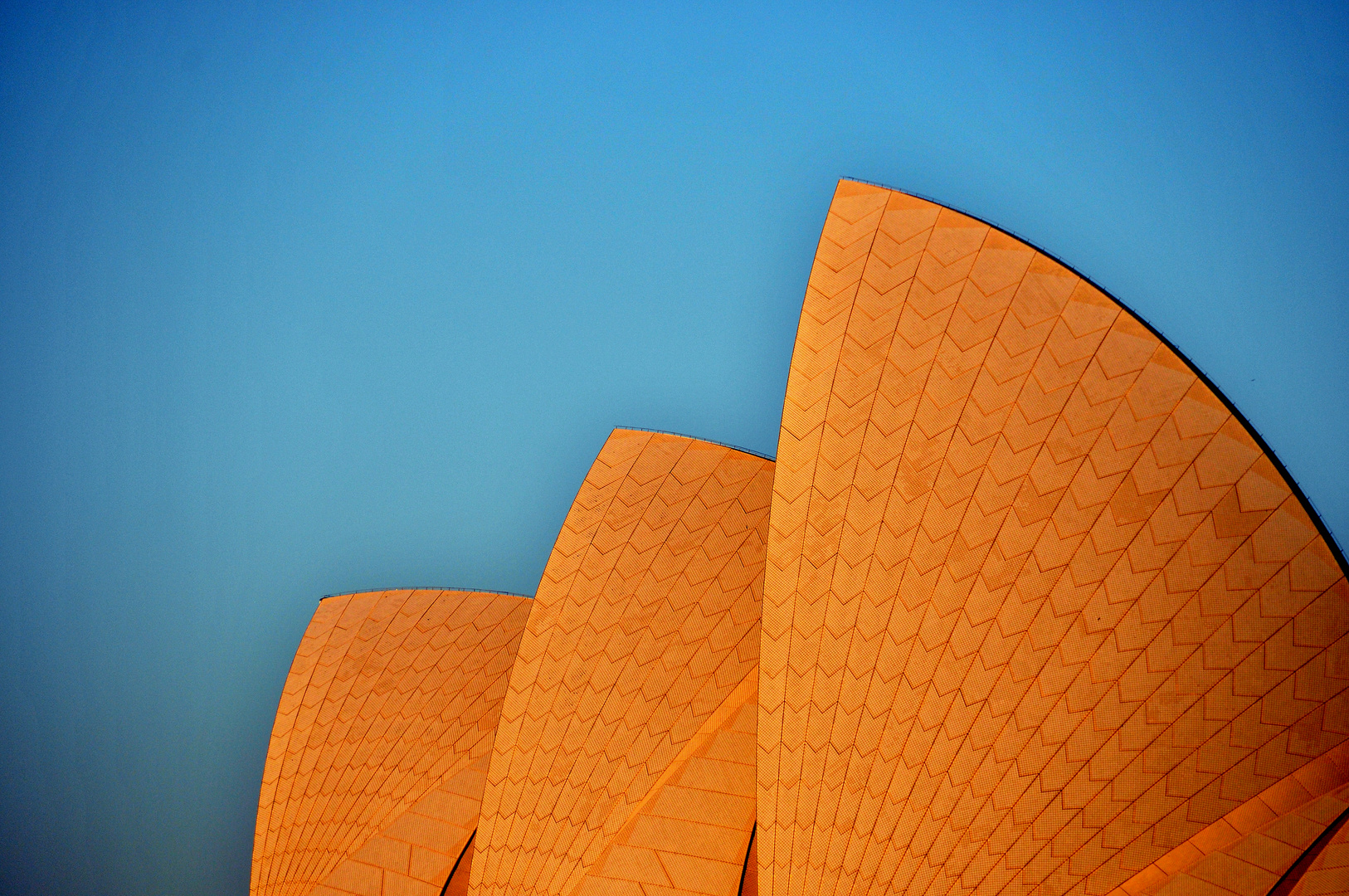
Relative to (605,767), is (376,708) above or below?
below

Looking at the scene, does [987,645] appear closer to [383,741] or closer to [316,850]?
[383,741]

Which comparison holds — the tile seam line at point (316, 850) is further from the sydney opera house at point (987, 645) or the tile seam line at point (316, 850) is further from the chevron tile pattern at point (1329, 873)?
the chevron tile pattern at point (1329, 873)

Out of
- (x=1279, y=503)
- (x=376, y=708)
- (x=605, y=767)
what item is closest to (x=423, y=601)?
(x=376, y=708)

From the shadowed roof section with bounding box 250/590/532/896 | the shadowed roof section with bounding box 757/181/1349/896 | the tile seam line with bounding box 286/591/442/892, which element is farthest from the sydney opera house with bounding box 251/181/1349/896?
the tile seam line with bounding box 286/591/442/892

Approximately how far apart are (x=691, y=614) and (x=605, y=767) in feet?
9.15

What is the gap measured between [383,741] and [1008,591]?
12638mm

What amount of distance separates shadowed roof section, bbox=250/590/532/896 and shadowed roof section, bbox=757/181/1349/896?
800 cm

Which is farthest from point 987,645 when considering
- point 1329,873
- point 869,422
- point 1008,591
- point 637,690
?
point 637,690

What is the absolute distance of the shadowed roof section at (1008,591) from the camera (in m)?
8.52

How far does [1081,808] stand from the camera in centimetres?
904

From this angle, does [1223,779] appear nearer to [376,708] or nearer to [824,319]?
[824,319]

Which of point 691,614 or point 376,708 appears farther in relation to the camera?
point 376,708

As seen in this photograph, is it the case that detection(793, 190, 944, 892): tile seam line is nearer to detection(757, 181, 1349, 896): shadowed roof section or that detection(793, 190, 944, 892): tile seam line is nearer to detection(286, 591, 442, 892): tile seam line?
detection(757, 181, 1349, 896): shadowed roof section

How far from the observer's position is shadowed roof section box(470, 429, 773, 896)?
39.5 feet
